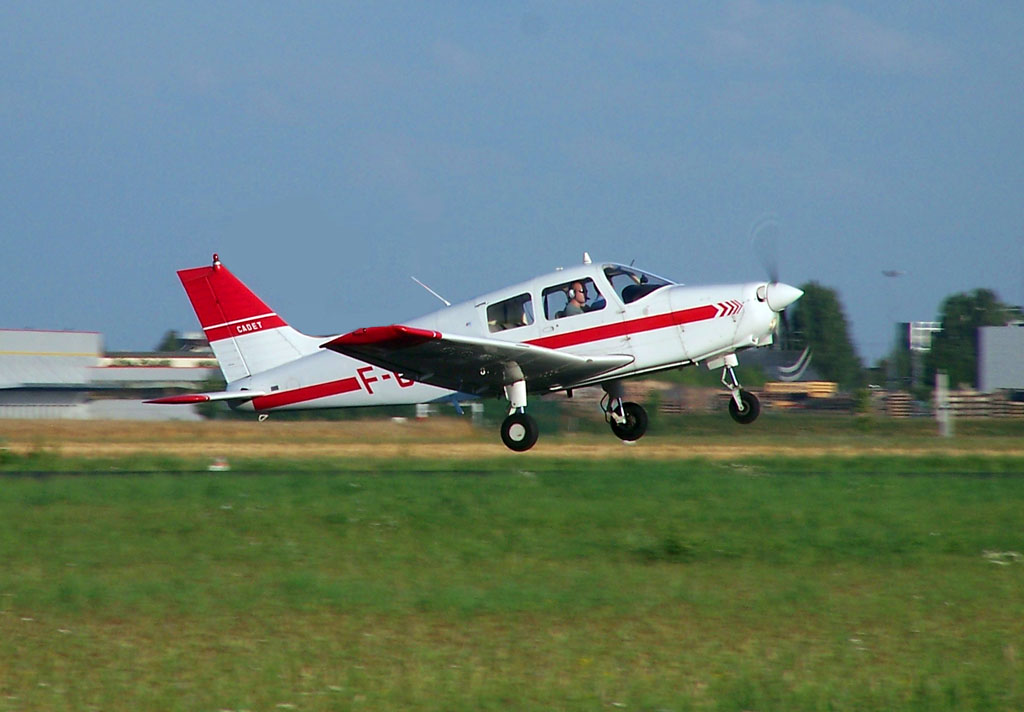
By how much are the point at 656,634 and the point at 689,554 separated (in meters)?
2.59

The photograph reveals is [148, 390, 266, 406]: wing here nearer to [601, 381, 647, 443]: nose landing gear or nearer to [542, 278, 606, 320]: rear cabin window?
[542, 278, 606, 320]: rear cabin window

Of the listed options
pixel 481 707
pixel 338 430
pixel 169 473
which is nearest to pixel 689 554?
pixel 481 707

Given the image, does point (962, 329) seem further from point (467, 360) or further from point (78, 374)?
point (467, 360)

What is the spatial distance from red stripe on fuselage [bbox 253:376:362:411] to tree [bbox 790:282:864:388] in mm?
11234

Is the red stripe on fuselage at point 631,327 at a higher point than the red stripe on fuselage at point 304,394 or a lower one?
higher

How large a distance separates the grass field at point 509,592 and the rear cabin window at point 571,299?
2.21 metres

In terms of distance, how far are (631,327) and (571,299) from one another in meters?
0.91

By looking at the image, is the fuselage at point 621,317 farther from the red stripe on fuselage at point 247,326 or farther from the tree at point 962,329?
the tree at point 962,329

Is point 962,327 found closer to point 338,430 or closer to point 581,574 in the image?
point 338,430

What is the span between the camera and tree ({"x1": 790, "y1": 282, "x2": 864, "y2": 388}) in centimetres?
4056

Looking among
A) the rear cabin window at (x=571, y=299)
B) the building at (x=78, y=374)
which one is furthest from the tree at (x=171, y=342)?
the rear cabin window at (x=571, y=299)

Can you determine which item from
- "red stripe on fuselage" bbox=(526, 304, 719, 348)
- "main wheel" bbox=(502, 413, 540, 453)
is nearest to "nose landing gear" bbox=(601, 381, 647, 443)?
"main wheel" bbox=(502, 413, 540, 453)

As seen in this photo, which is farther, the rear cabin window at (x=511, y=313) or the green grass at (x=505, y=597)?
the rear cabin window at (x=511, y=313)

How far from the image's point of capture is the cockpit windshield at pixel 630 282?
49.8 ft
